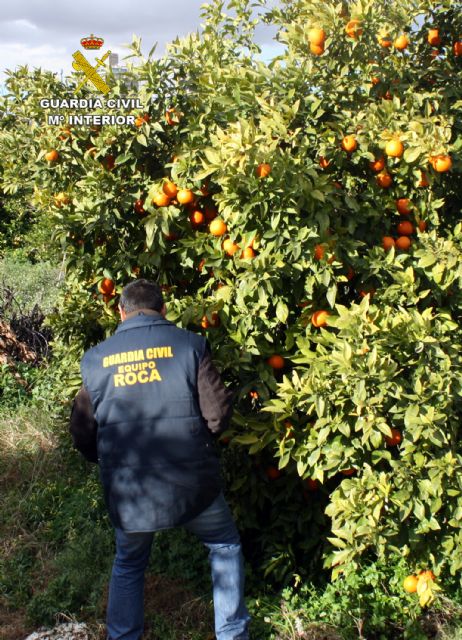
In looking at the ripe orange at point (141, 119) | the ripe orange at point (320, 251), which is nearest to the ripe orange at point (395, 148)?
the ripe orange at point (320, 251)

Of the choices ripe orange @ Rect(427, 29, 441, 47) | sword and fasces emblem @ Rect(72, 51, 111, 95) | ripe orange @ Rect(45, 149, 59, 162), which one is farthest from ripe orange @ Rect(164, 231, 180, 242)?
ripe orange @ Rect(427, 29, 441, 47)

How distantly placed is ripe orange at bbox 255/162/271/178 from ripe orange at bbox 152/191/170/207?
0.65 m

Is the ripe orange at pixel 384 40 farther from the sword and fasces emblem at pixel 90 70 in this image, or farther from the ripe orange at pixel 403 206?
the sword and fasces emblem at pixel 90 70

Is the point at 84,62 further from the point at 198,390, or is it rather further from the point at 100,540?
the point at 100,540

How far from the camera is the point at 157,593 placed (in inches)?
151

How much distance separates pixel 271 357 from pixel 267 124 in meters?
1.08

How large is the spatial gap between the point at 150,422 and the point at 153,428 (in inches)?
1.1

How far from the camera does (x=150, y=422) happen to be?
2947mm

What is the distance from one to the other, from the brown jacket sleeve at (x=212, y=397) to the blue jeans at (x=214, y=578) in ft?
1.33

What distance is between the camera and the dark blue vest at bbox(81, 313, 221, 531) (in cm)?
296

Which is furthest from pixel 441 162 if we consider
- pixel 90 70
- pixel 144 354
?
pixel 90 70

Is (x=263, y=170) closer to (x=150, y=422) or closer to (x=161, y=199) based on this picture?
(x=161, y=199)

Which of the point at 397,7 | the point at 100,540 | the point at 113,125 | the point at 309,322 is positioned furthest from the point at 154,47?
the point at 100,540

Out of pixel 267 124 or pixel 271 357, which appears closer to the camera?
pixel 267 124
